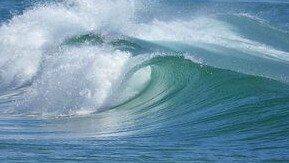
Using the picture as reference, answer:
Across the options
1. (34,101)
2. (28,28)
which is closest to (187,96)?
(34,101)

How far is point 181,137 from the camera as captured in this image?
35.6 feet

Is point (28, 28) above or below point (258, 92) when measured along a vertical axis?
above

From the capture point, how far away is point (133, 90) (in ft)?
50.0

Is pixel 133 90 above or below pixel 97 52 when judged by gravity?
below

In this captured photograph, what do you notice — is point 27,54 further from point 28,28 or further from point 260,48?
point 260,48

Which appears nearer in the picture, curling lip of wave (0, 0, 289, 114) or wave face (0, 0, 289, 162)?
wave face (0, 0, 289, 162)

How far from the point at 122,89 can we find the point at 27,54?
7.53 metres

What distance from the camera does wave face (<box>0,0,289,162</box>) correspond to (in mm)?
9820

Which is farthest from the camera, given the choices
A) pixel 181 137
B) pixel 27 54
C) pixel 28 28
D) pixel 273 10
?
pixel 273 10

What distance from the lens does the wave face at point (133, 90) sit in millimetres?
9820

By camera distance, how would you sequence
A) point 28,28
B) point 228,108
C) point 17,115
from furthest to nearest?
point 28,28, point 17,115, point 228,108

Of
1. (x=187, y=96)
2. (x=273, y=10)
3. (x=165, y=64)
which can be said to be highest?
(x=273, y=10)

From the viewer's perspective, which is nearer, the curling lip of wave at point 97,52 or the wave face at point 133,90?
the wave face at point 133,90

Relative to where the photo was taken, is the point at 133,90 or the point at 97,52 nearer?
the point at 133,90
